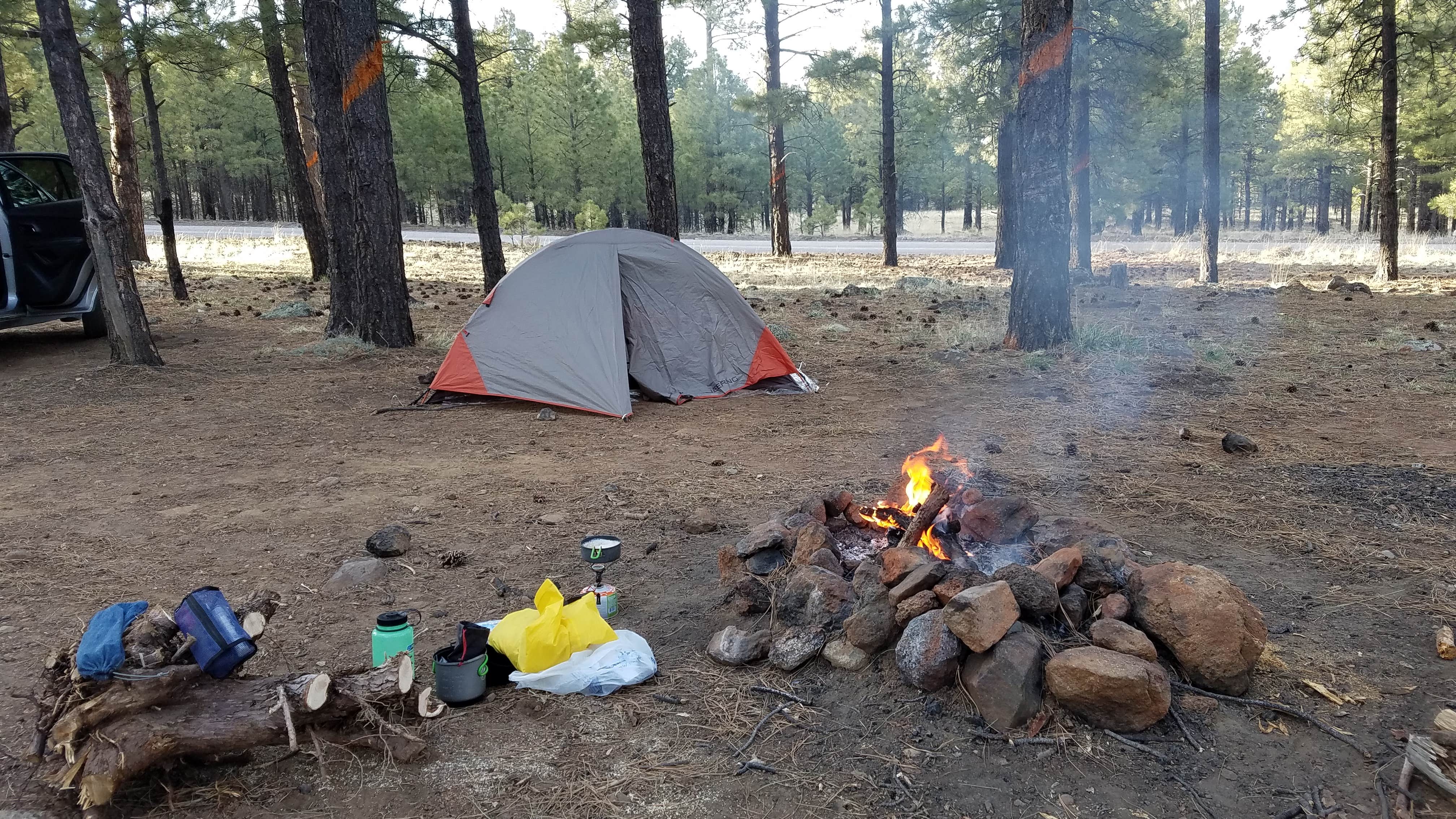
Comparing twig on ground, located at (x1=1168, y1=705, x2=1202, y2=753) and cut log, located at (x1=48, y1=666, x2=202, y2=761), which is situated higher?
cut log, located at (x1=48, y1=666, x2=202, y2=761)

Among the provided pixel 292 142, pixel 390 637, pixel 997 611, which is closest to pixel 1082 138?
pixel 292 142

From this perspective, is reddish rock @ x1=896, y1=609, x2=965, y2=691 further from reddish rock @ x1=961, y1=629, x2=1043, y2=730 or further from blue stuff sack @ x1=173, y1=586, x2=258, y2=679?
blue stuff sack @ x1=173, y1=586, x2=258, y2=679

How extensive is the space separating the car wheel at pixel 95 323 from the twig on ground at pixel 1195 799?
451 inches

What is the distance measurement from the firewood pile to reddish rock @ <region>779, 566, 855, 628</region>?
1471 millimetres

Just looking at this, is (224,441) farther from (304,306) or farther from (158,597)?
(304,306)

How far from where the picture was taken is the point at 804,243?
34906 mm

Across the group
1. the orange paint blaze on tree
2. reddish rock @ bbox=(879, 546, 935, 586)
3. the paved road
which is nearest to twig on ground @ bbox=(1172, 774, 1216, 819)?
reddish rock @ bbox=(879, 546, 935, 586)

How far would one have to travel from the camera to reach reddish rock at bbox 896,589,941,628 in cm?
318

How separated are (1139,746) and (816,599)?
1238 mm

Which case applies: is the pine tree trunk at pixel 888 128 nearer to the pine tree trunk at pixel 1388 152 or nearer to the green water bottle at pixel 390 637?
the pine tree trunk at pixel 1388 152

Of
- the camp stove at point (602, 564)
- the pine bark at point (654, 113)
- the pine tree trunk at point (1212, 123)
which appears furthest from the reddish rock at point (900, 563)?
the pine tree trunk at point (1212, 123)

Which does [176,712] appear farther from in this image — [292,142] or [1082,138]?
[1082,138]

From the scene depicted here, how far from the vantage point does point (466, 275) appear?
60.0 feet

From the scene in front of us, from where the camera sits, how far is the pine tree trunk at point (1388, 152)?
45.4ft
